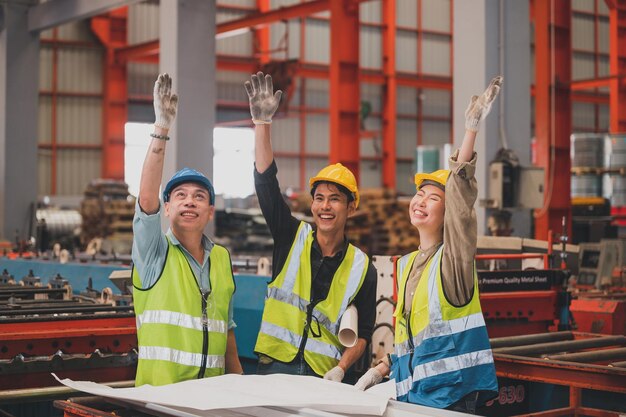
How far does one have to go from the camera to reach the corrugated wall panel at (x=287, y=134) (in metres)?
26.9

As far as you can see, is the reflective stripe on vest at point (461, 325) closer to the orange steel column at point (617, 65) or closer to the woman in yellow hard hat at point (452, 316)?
the woman in yellow hard hat at point (452, 316)

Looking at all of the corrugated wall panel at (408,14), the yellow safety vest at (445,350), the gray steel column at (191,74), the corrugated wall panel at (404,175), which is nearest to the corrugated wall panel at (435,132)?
the corrugated wall panel at (404,175)

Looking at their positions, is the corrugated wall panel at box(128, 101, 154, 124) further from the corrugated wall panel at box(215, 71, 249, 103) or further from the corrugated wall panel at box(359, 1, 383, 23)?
the corrugated wall panel at box(359, 1, 383, 23)

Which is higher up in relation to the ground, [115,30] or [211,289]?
[115,30]

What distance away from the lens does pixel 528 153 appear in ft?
30.2

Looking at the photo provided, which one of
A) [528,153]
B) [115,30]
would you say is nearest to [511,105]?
[528,153]

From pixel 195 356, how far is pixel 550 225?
8728mm

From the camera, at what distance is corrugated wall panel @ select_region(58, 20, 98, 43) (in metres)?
24.2

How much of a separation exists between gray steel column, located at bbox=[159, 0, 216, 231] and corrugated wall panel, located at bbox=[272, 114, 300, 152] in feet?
52.0

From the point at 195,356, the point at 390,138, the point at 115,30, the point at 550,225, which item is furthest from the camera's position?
the point at 390,138

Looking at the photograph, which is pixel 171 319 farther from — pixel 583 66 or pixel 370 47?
pixel 583 66

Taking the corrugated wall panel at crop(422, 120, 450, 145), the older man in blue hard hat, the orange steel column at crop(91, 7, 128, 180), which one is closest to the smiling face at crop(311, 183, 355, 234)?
the older man in blue hard hat

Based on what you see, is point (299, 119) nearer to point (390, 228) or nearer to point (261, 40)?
point (261, 40)

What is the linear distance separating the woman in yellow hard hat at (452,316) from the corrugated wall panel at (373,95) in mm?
23902
